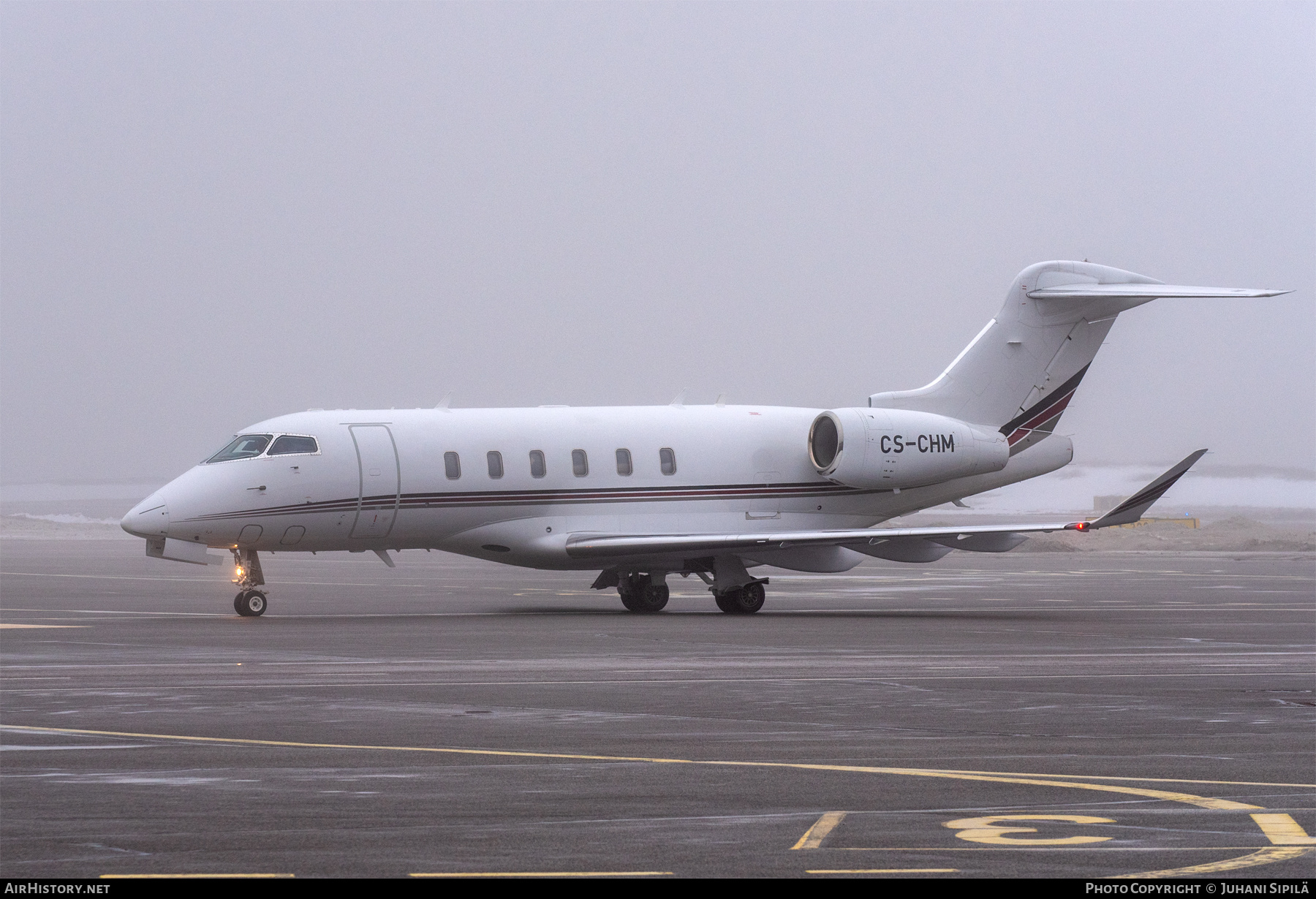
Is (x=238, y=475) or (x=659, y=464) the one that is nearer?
(x=238, y=475)

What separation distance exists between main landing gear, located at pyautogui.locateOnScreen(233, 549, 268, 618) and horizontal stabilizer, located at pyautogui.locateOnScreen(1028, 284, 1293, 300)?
16431 millimetres

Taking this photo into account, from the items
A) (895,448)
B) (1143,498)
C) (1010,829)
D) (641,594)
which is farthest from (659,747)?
(895,448)

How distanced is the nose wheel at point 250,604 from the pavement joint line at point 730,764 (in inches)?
614

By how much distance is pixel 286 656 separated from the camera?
20.4 metres

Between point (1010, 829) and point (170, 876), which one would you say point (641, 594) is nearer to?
point (1010, 829)

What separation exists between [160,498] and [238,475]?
1.32 meters

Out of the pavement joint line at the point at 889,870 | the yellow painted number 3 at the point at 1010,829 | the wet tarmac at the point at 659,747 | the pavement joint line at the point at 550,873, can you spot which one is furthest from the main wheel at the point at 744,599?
the pavement joint line at the point at 550,873

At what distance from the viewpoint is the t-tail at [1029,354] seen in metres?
34.2

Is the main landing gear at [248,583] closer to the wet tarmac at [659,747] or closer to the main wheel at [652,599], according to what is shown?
the wet tarmac at [659,747]

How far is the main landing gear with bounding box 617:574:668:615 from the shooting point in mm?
31484

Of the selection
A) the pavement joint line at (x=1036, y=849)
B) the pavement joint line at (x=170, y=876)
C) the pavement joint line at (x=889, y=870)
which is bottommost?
the pavement joint line at (x=1036, y=849)
